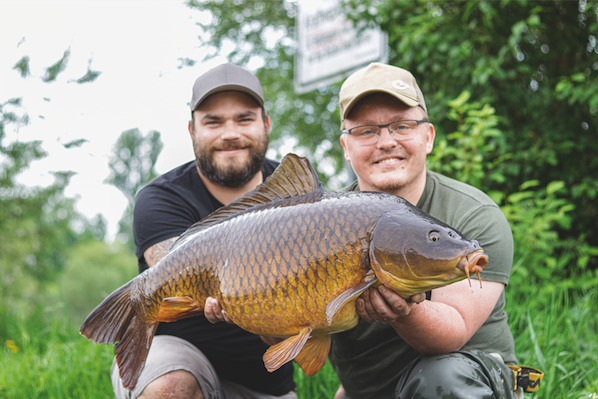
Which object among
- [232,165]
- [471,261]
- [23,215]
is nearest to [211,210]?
[232,165]

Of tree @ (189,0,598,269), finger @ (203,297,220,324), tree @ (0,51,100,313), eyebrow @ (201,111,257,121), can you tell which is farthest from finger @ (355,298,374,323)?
tree @ (0,51,100,313)

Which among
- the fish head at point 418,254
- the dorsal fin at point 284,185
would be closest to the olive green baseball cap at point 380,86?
the dorsal fin at point 284,185

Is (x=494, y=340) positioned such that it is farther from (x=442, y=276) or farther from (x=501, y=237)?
(x=442, y=276)

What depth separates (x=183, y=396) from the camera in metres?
2.13

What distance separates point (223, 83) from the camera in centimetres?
248

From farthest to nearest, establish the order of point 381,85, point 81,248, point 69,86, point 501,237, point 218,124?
point 81,248, point 69,86, point 218,124, point 381,85, point 501,237

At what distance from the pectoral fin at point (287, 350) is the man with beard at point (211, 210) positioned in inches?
25.8

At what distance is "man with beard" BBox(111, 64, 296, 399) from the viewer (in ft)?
7.29

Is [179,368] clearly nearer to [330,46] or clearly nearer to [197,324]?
[197,324]

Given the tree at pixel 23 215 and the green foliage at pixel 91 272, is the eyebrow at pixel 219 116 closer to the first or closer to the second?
the tree at pixel 23 215

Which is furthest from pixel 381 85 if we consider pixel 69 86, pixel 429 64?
pixel 69 86

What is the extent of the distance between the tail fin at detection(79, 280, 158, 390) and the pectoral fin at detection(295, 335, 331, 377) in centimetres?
49

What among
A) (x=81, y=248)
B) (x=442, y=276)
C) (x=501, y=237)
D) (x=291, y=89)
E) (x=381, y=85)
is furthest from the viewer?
(x=81, y=248)

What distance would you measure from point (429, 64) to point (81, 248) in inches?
1263
